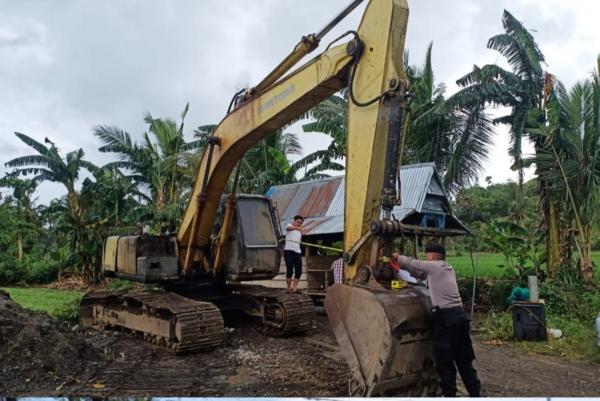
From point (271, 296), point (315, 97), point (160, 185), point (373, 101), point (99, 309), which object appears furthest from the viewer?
point (160, 185)

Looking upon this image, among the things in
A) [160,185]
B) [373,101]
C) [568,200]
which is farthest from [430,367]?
[160,185]

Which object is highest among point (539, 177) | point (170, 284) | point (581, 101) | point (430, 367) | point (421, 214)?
point (581, 101)

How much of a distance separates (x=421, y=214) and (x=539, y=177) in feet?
10.3

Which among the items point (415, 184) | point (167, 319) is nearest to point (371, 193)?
point (167, 319)

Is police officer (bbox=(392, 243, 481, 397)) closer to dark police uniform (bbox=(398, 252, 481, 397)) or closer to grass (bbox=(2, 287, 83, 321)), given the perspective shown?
dark police uniform (bbox=(398, 252, 481, 397))

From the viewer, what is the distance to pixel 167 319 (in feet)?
23.8

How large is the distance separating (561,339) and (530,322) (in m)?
0.51

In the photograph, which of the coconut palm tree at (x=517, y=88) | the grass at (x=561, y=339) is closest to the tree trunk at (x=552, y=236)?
the coconut palm tree at (x=517, y=88)

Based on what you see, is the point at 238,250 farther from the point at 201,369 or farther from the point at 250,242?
the point at 201,369

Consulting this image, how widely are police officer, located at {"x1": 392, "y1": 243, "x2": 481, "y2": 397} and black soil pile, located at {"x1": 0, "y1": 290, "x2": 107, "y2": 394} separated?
147 inches

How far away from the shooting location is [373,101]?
4953 mm

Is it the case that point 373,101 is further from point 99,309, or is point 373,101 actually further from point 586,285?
point 586,285

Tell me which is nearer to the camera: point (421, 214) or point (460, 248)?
point (421, 214)

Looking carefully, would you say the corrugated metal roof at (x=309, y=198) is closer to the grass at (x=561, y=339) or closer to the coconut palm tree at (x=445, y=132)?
the coconut palm tree at (x=445, y=132)
